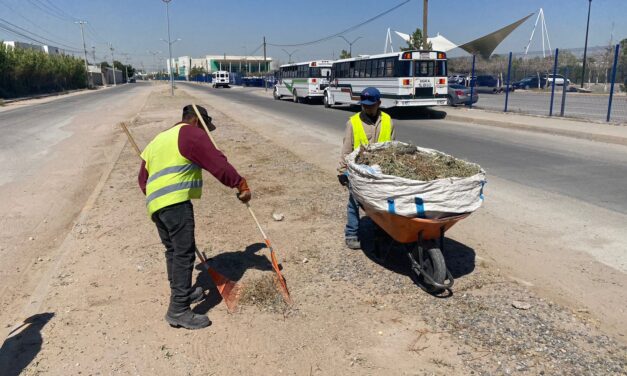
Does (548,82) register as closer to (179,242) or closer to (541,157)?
(541,157)

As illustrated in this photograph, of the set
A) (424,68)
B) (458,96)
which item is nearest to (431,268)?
(424,68)

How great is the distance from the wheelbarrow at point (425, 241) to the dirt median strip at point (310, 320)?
15 centimetres

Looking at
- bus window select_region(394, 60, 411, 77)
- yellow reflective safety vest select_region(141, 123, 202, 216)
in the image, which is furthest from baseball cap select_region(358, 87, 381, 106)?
bus window select_region(394, 60, 411, 77)

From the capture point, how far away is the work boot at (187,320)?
11.6ft

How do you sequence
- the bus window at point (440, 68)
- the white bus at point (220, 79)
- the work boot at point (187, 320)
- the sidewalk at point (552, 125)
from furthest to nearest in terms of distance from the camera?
the white bus at point (220, 79)
the bus window at point (440, 68)
the sidewalk at point (552, 125)
the work boot at point (187, 320)

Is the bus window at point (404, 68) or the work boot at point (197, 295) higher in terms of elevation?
the bus window at point (404, 68)

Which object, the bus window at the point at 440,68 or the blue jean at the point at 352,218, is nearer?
the blue jean at the point at 352,218

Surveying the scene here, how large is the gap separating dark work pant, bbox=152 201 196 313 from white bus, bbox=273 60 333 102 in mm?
26611

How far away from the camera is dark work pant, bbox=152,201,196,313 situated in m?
3.42

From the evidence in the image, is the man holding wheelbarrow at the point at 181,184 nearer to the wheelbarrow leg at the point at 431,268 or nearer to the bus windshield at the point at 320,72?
the wheelbarrow leg at the point at 431,268

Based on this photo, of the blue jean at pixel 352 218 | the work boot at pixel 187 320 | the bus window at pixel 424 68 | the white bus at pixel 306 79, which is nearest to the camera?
the work boot at pixel 187 320

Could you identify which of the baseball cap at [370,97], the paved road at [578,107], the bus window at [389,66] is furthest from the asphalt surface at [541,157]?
the paved road at [578,107]

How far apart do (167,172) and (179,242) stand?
517mm

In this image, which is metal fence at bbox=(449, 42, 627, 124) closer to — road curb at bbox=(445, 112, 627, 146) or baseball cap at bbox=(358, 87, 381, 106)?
road curb at bbox=(445, 112, 627, 146)
